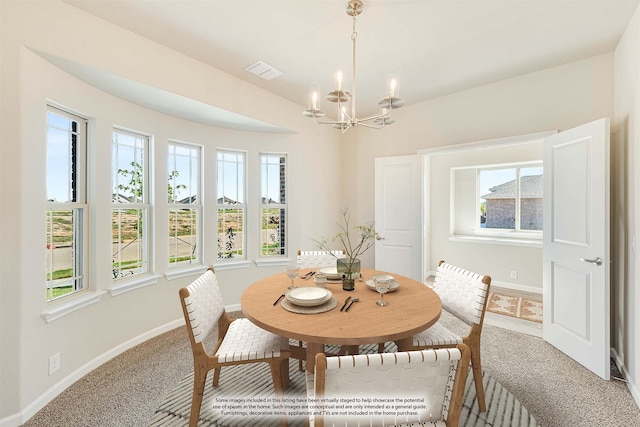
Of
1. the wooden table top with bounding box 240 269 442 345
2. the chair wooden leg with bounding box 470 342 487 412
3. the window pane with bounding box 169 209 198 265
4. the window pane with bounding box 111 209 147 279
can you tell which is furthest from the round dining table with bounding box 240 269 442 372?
the window pane with bounding box 169 209 198 265

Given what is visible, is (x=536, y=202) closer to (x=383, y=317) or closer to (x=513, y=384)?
(x=513, y=384)

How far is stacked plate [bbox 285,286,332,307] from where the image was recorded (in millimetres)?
1617

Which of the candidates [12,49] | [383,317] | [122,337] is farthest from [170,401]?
[12,49]

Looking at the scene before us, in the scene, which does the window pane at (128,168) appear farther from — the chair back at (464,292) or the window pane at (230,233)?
the chair back at (464,292)

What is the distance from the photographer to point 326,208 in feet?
14.3

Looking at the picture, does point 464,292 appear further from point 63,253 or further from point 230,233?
point 63,253

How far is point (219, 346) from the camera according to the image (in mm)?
1814

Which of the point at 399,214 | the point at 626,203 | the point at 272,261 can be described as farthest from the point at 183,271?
the point at 626,203

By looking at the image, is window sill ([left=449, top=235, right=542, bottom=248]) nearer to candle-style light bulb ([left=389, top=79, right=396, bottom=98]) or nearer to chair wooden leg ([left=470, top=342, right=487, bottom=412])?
chair wooden leg ([left=470, top=342, right=487, bottom=412])

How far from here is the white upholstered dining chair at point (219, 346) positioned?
5.18 ft

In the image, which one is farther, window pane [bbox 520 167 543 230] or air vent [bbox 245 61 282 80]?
window pane [bbox 520 167 543 230]

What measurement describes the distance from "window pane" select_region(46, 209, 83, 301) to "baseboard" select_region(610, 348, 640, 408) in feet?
14.0

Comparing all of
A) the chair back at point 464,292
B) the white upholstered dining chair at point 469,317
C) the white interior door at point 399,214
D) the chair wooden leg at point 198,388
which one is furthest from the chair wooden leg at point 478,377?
the white interior door at point 399,214

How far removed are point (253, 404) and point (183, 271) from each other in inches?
71.6
